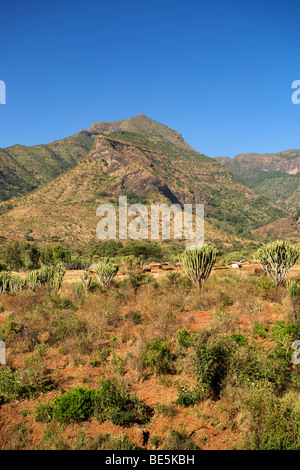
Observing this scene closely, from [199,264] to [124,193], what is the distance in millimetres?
108155

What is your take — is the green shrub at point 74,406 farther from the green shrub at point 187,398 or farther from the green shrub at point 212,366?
the green shrub at point 212,366

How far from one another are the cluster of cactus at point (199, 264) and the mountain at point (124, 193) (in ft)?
212

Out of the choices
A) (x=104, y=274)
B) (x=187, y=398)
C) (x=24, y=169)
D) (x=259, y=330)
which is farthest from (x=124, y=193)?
(x=187, y=398)

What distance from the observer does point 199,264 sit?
15602mm

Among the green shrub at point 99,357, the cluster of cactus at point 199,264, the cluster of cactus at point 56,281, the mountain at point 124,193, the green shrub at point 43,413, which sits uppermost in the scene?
the mountain at point 124,193

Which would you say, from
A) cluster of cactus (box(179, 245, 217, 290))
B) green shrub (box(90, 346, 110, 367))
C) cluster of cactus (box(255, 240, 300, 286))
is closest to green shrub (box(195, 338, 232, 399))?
green shrub (box(90, 346, 110, 367))

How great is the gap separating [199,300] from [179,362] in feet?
18.7

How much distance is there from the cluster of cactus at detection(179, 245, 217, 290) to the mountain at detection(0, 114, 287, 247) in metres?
64.6

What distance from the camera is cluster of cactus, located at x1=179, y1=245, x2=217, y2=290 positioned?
1562 cm

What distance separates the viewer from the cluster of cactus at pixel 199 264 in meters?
15.6

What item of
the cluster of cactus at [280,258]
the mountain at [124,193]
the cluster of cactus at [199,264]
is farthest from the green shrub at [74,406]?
the mountain at [124,193]

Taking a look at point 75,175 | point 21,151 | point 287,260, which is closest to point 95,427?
point 287,260

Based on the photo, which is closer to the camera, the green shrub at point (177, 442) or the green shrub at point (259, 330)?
the green shrub at point (177, 442)

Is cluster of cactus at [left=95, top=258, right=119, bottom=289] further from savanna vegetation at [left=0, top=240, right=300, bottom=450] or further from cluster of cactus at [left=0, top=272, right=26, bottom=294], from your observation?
savanna vegetation at [left=0, top=240, right=300, bottom=450]
